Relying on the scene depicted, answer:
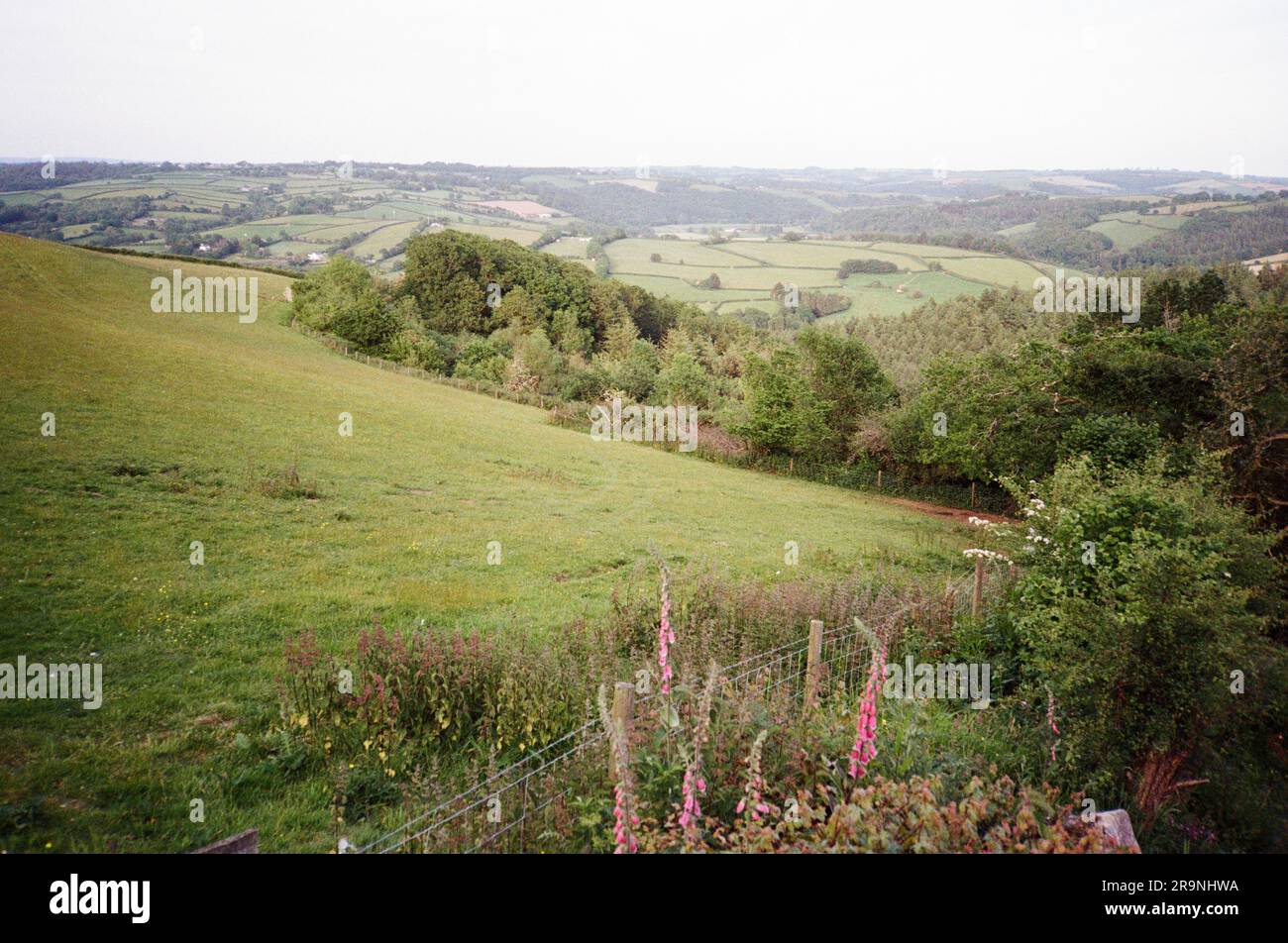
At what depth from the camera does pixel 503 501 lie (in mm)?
22422

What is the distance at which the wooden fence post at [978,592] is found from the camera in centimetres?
1257

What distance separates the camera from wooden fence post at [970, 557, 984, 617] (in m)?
12.6

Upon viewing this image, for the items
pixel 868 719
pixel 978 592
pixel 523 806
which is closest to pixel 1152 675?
pixel 868 719

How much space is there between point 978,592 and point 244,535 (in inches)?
620

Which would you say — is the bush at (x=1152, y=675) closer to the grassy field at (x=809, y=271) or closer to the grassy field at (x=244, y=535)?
the grassy field at (x=244, y=535)

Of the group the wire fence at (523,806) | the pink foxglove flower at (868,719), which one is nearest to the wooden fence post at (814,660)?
the wire fence at (523,806)

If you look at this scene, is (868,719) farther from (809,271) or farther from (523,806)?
(809,271)

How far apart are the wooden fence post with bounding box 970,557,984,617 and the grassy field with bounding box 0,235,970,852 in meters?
3.05
